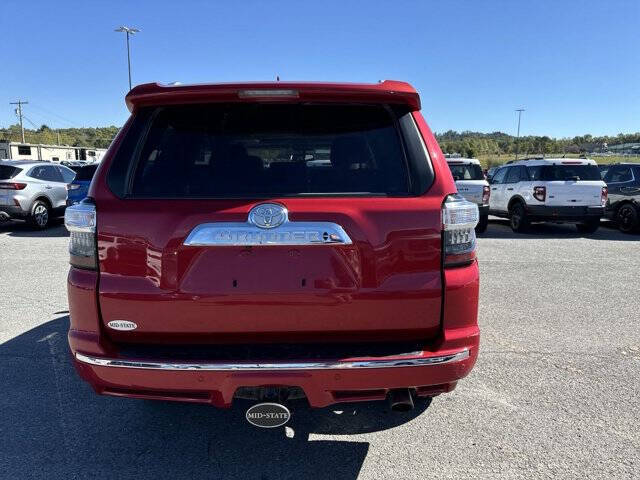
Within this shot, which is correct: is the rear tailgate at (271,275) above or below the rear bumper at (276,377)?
above

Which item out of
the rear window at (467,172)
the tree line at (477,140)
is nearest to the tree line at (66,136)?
the tree line at (477,140)

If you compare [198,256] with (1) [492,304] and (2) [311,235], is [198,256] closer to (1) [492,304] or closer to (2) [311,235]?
(2) [311,235]

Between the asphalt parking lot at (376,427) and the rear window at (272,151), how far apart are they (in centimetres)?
155

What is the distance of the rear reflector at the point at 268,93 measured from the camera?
229 centimetres

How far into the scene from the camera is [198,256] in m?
2.16

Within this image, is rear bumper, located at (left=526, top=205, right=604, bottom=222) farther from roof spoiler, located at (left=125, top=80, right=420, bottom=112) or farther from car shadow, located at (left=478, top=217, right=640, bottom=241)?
roof spoiler, located at (left=125, top=80, right=420, bottom=112)

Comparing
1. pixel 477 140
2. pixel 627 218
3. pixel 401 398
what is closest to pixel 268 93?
pixel 401 398

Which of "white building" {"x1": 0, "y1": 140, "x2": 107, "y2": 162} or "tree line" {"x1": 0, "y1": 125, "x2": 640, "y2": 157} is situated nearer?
"white building" {"x1": 0, "y1": 140, "x2": 107, "y2": 162}

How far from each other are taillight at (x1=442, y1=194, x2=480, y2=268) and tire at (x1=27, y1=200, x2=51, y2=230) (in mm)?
12349

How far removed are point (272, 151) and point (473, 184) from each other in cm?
1016

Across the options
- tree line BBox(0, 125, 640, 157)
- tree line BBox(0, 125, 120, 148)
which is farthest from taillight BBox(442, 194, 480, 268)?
tree line BBox(0, 125, 120, 148)

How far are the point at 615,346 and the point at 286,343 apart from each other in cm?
364

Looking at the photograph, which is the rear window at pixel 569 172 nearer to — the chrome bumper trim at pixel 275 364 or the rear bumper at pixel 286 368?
the rear bumper at pixel 286 368

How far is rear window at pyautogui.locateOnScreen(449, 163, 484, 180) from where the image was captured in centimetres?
1218
